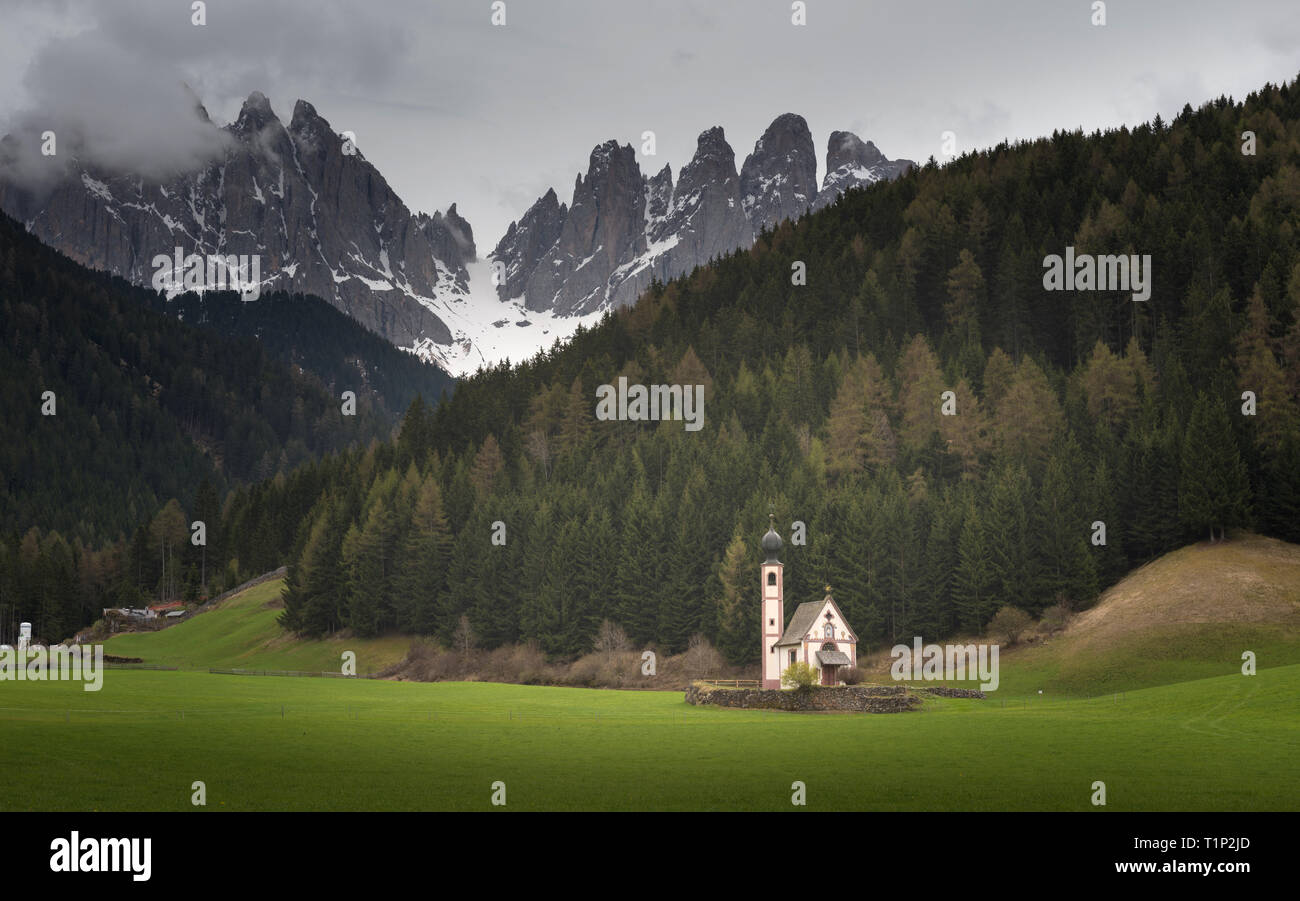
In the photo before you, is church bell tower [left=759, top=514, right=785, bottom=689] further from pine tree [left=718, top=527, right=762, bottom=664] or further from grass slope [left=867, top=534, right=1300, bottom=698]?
pine tree [left=718, top=527, right=762, bottom=664]

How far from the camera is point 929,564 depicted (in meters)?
95.4

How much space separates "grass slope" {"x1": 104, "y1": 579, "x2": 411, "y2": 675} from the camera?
123544mm

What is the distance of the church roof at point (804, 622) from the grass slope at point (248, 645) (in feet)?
168

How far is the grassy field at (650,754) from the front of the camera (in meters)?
34.0

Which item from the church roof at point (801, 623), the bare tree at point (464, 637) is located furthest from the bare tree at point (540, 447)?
the church roof at point (801, 623)

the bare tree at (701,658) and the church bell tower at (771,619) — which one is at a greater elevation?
the church bell tower at (771,619)

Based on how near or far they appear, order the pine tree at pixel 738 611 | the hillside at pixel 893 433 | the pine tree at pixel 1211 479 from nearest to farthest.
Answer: the pine tree at pixel 1211 479
the hillside at pixel 893 433
the pine tree at pixel 738 611

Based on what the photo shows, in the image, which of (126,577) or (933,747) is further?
(126,577)

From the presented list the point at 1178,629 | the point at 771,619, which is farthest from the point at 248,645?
the point at 1178,629

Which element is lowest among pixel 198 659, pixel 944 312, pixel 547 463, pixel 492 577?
pixel 198 659

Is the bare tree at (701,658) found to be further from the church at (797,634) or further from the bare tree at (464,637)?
the bare tree at (464,637)

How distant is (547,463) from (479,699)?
232 ft
